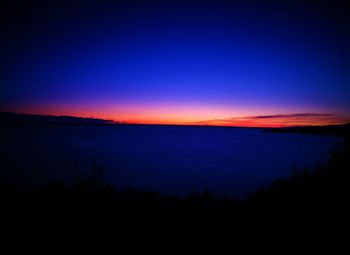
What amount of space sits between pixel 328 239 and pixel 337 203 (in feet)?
4.38

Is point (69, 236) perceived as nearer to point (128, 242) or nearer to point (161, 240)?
point (128, 242)

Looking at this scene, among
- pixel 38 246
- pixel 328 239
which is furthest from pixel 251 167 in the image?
pixel 38 246

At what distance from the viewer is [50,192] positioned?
25.2ft

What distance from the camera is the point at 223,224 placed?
5.34 metres

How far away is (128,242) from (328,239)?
161 inches

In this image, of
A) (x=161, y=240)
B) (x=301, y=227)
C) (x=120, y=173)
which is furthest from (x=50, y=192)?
(x=120, y=173)

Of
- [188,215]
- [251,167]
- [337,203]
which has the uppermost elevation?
[337,203]

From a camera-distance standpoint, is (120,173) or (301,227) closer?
(301,227)

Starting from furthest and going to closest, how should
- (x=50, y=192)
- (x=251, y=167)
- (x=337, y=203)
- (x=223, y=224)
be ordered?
(x=251, y=167)
(x=50, y=192)
(x=223, y=224)
(x=337, y=203)

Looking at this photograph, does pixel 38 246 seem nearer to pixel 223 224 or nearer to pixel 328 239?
pixel 223 224

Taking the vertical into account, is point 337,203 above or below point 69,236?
above

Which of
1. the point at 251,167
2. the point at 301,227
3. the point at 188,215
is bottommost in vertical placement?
the point at 251,167

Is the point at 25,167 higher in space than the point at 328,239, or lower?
lower

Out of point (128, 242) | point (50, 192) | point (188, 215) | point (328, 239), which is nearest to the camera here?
point (328, 239)
